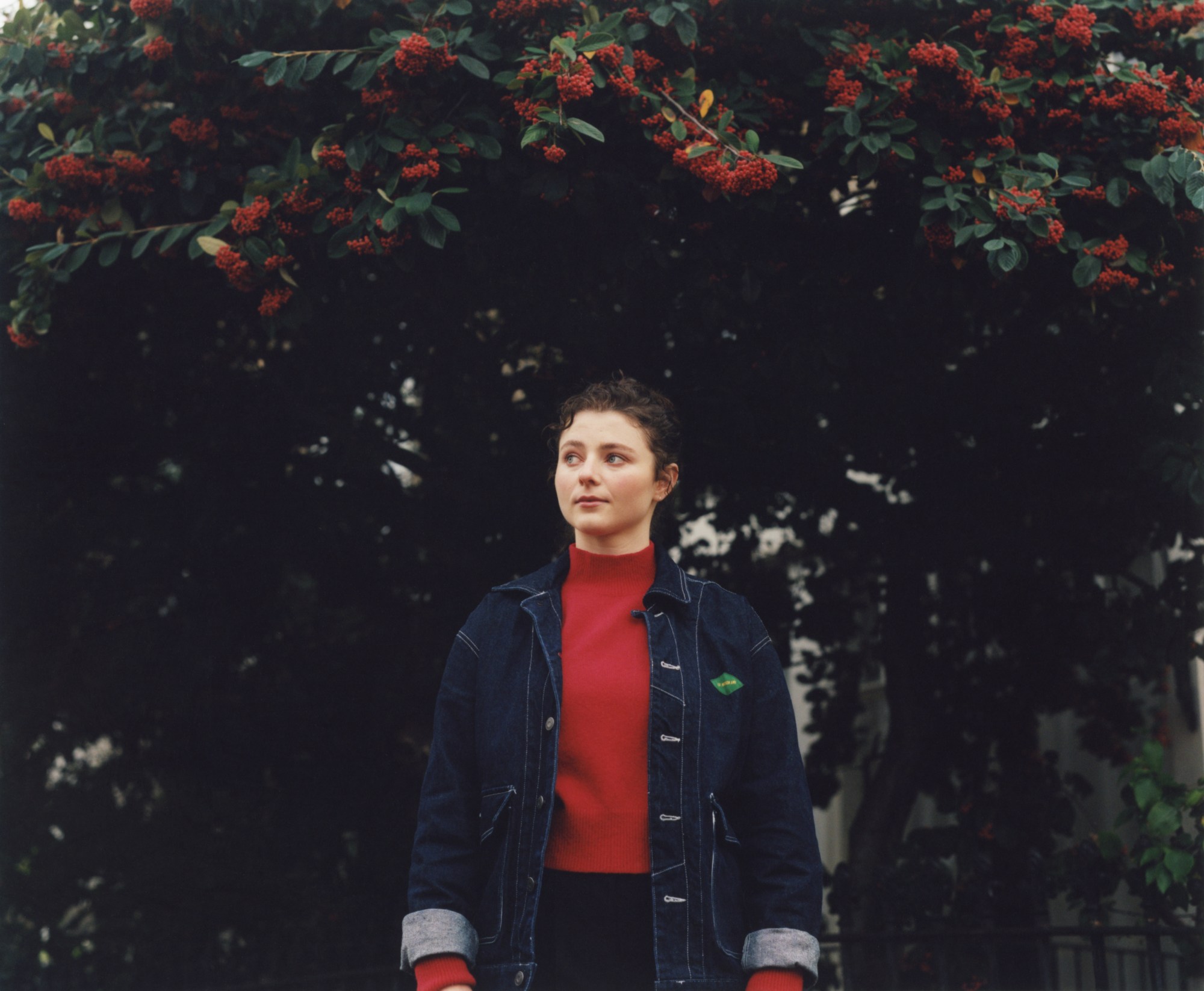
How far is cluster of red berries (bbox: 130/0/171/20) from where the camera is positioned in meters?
3.06

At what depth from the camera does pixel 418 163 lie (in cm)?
299

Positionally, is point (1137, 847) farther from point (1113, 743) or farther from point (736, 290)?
point (736, 290)

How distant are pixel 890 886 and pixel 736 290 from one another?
6.99 feet

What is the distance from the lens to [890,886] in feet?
13.3

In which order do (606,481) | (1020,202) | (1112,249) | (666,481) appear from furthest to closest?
1. (1112,249)
2. (1020,202)
3. (666,481)
4. (606,481)

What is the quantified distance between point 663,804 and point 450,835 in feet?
1.17

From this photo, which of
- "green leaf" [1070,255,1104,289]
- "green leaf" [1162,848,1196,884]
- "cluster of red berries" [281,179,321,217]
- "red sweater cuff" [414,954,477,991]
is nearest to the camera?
"red sweater cuff" [414,954,477,991]

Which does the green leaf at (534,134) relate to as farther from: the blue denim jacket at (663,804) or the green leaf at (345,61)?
the blue denim jacket at (663,804)

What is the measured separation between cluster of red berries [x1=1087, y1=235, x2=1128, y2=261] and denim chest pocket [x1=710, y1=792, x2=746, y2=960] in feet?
6.21

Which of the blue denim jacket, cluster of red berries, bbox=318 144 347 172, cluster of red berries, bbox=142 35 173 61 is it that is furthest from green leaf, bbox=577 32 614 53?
the blue denim jacket

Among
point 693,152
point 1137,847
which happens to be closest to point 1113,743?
point 1137,847

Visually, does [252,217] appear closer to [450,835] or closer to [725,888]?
[450,835]

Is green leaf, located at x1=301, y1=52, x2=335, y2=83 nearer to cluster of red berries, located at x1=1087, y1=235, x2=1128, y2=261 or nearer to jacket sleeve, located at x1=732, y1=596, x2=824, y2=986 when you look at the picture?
jacket sleeve, located at x1=732, y1=596, x2=824, y2=986

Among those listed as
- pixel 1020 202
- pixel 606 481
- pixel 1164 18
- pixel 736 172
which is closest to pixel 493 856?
pixel 606 481
